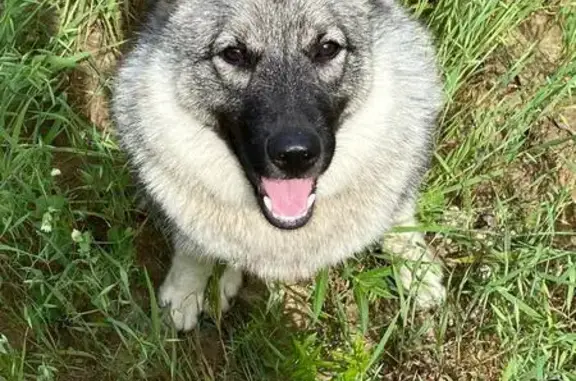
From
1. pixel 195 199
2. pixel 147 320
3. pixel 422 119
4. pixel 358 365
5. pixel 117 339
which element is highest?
pixel 422 119


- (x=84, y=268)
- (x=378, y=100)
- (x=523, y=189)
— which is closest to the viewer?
(x=378, y=100)

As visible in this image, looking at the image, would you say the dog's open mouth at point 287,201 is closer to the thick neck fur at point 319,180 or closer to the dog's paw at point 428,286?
the thick neck fur at point 319,180

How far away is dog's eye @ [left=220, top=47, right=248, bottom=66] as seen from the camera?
1909 mm

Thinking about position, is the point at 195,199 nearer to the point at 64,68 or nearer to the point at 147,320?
the point at 147,320

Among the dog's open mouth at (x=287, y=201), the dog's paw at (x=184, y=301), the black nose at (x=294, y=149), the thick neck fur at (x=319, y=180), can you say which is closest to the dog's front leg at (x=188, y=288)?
the dog's paw at (x=184, y=301)

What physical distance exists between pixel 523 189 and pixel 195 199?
3.61 ft

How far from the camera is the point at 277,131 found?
179 cm

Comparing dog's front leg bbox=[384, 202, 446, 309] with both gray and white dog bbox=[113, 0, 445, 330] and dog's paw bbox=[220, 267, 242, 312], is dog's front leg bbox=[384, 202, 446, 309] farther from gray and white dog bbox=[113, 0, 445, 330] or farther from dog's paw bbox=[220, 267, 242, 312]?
dog's paw bbox=[220, 267, 242, 312]

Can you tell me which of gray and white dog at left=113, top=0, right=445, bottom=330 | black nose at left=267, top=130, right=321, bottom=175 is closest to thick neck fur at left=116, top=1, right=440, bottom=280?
gray and white dog at left=113, top=0, right=445, bottom=330

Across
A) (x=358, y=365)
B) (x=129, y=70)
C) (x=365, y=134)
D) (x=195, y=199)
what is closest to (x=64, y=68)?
(x=129, y=70)

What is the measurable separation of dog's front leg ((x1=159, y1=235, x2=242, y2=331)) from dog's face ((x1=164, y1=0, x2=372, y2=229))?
51 centimetres

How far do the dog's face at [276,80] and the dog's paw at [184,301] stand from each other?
0.57 m

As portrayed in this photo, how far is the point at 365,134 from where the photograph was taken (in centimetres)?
209

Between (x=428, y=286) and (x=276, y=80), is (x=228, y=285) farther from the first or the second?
(x=276, y=80)
